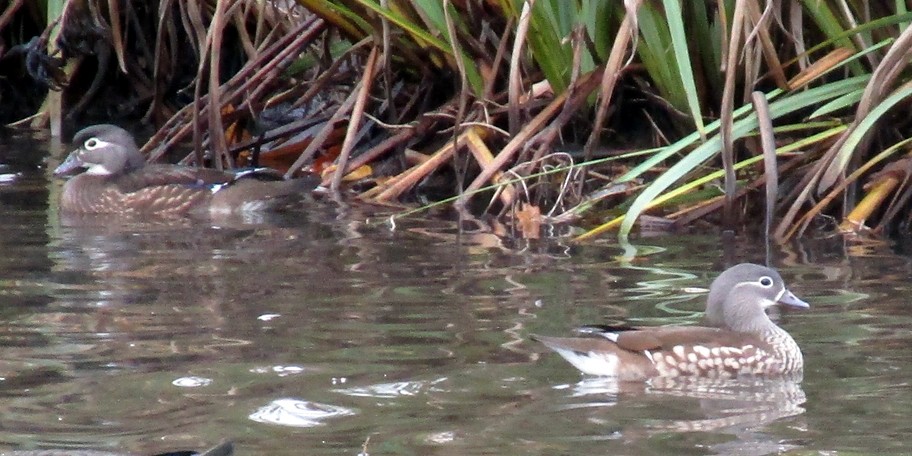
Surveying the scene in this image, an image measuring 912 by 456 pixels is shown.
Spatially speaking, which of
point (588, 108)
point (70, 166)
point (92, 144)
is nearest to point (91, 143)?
point (92, 144)

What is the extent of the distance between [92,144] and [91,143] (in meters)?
0.02

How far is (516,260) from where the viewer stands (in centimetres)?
715

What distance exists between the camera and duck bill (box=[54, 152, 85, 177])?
33.3ft

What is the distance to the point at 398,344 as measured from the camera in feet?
18.1

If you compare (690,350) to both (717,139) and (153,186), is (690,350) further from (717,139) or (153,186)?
(153,186)

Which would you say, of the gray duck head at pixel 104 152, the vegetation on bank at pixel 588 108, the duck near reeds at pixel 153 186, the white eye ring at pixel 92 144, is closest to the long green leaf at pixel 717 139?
the vegetation on bank at pixel 588 108

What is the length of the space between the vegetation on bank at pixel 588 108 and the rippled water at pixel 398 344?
33cm

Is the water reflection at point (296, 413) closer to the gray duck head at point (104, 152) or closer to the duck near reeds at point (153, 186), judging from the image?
the duck near reeds at point (153, 186)

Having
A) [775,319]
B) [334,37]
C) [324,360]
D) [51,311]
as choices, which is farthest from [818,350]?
[334,37]

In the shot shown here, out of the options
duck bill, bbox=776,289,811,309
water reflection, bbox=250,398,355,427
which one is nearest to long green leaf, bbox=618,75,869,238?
duck bill, bbox=776,289,811,309

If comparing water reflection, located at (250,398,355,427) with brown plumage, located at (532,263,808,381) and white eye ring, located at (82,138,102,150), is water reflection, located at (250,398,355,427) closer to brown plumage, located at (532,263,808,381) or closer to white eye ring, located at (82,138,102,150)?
brown plumage, located at (532,263,808,381)

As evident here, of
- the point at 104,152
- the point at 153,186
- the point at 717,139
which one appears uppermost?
the point at 717,139

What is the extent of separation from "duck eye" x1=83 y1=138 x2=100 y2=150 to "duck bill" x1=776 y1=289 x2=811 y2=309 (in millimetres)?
5287

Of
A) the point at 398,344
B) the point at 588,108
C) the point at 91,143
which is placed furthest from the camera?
the point at 91,143
